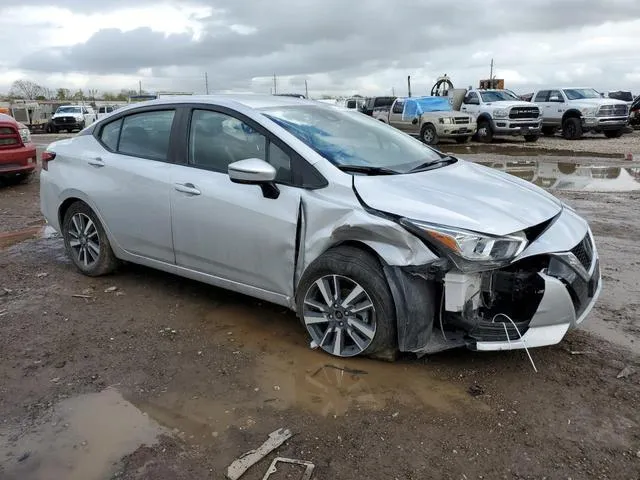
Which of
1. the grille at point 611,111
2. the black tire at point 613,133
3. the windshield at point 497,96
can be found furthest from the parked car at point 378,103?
the grille at point 611,111

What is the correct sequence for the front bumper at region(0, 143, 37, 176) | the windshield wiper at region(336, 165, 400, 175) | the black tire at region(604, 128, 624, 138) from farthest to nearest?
the black tire at region(604, 128, 624, 138) → the front bumper at region(0, 143, 37, 176) → the windshield wiper at region(336, 165, 400, 175)

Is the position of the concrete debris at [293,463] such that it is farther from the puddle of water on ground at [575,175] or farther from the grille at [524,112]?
the grille at [524,112]

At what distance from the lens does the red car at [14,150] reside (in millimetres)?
10242

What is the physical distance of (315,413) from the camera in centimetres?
314

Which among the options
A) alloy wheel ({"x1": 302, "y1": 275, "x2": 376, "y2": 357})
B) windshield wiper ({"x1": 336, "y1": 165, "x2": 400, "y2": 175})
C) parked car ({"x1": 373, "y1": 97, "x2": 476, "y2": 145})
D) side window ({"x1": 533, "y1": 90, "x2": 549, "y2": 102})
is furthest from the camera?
side window ({"x1": 533, "y1": 90, "x2": 549, "y2": 102})

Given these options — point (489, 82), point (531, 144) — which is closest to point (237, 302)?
point (531, 144)

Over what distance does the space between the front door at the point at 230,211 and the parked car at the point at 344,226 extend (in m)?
0.01

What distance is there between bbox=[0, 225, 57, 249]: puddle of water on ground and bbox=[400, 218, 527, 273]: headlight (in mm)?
5587

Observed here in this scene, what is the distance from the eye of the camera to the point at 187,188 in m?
4.29

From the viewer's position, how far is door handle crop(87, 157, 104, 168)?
5.01 meters

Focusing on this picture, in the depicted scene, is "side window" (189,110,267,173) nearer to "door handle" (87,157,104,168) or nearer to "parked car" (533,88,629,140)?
"door handle" (87,157,104,168)

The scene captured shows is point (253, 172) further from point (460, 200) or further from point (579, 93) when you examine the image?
point (579, 93)

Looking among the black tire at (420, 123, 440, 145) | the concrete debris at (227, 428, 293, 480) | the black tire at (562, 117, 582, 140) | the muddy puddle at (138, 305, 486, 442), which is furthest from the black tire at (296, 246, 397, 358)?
the black tire at (562, 117, 582, 140)

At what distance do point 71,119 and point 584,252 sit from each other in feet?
124
